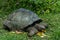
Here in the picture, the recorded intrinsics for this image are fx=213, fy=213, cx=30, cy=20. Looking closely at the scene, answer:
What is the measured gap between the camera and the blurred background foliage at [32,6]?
7759 mm

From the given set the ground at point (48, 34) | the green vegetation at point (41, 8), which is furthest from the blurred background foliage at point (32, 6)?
the ground at point (48, 34)

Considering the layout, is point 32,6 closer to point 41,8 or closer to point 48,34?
point 41,8

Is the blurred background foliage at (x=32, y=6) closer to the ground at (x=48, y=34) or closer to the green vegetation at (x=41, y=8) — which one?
the green vegetation at (x=41, y=8)

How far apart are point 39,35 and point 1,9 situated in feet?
8.52

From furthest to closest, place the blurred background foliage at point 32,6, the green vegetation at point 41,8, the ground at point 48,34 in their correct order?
1. the blurred background foliage at point 32,6
2. the green vegetation at point 41,8
3. the ground at point 48,34

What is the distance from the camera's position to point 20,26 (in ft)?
20.1

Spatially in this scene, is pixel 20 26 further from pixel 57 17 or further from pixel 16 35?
pixel 57 17

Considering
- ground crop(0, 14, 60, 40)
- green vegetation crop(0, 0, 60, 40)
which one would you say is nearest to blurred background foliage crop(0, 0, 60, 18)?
green vegetation crop(0, 0, 60, 40)

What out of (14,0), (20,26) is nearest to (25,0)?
(14,0)

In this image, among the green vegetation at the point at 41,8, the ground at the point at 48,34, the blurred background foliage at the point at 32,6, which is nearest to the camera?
the ground at the point at 48,34

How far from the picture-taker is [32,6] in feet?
25.9

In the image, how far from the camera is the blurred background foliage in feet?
25.5

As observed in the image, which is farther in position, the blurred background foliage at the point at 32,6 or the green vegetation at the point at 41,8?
the blurred background foliage at the point at 32,6

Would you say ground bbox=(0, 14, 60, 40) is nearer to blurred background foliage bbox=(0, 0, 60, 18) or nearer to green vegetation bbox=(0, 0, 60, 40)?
green vegetation bbox=(0, 0, 60, 40)
